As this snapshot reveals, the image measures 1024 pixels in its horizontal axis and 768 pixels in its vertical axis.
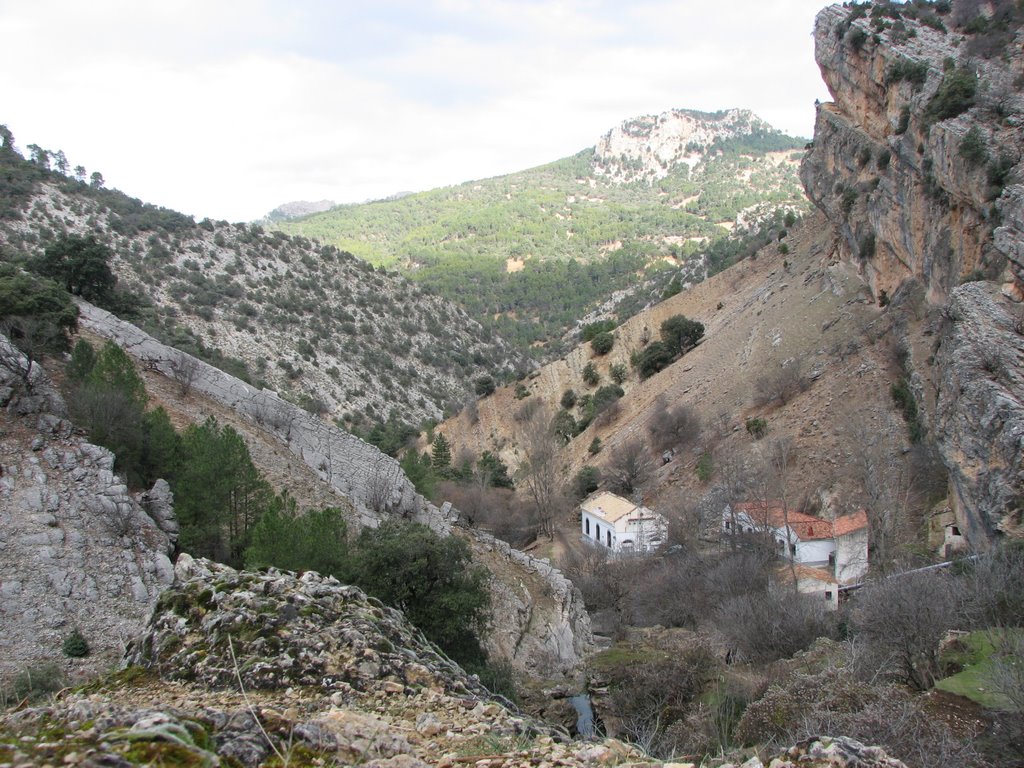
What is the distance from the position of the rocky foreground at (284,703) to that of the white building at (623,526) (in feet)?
64.5

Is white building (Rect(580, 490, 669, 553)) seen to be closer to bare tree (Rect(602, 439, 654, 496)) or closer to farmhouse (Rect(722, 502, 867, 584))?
bare tree (Rect(602, 439, 654, 496))

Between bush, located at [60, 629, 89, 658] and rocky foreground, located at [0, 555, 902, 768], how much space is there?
2.98 meters

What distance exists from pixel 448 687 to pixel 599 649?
12.4 meters

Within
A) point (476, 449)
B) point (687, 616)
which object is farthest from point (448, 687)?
point (476, 449)

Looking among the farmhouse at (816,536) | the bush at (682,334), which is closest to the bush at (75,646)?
the farmhouse at (816,536)

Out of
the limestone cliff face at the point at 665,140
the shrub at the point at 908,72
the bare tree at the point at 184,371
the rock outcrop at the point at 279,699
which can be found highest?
the limestone cliff face at the point at 665,140

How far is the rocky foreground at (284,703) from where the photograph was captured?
414cm

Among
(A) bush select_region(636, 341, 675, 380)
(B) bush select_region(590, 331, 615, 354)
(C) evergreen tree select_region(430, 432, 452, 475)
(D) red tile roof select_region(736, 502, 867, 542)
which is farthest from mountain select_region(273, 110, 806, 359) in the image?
(D) red tile roof select_region(736, 502, 867, 542)

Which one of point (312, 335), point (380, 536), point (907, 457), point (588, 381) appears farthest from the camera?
point (312, 335)

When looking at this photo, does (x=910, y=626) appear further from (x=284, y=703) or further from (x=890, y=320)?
(x=890, y=320)

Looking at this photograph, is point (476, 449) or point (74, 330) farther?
point (476, 449)

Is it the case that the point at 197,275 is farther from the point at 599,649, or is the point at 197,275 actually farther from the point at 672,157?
the point at 672,157

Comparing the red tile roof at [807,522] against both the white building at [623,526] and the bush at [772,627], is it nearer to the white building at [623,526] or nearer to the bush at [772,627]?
the white building at [623,526]

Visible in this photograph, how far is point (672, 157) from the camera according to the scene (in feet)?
553
